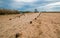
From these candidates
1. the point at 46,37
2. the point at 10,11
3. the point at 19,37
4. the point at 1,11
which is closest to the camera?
the point at 19,37

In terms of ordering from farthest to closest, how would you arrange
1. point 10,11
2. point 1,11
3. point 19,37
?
point 10,11, point 1,11, point 19,37

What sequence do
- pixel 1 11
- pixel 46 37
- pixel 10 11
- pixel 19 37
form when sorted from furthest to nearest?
pixel 10 11
pixel 1 11
pixel 46 37
pixel 19 37

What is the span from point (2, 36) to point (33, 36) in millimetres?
1035

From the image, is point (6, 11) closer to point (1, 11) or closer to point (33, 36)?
point (1, 11)

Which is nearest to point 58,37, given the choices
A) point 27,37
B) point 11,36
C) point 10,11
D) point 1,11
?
point 27,37

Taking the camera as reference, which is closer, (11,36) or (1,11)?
(11,36)

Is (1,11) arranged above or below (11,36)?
below

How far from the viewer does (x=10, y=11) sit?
2008 cm

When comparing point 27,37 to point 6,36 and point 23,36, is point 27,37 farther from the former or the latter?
point 6,36

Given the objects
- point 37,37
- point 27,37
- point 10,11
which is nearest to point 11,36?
point 27,37

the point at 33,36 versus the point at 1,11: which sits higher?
the point at 33,36

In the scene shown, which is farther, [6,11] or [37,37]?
[6,11]

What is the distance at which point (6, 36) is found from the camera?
488 centimetres

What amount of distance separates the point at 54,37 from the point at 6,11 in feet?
48.8
